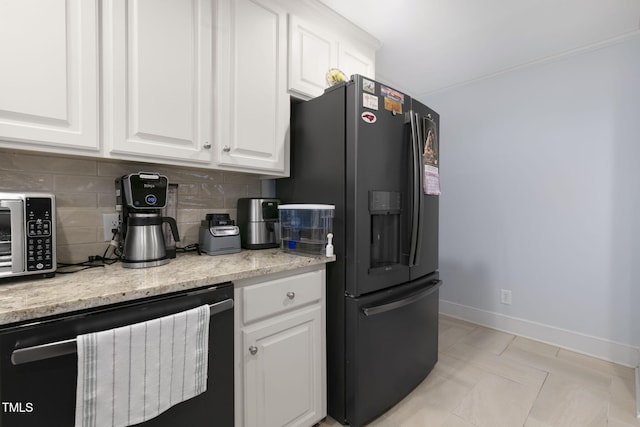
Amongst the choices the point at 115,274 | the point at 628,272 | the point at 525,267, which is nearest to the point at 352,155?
the point at 115,274

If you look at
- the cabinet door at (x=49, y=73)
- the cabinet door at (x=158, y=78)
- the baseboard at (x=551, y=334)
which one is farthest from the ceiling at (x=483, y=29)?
the baseboard at (x=551, y=334)

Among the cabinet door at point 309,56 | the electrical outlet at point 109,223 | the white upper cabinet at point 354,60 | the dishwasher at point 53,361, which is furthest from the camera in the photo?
the white upper cabinet at point 354,60

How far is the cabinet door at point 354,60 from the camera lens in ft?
6.59

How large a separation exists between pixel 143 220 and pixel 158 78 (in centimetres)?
63

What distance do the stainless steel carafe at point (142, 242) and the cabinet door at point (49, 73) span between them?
339 mm

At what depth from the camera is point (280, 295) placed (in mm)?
1323

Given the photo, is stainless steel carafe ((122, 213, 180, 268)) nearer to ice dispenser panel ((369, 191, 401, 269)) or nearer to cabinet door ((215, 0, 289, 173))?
cabinet door ((215, 0, 289, 173))

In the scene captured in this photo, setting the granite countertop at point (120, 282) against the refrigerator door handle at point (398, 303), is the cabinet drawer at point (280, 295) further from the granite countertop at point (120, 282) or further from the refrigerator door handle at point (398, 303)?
the refrigerator door handle at point (398, 303)

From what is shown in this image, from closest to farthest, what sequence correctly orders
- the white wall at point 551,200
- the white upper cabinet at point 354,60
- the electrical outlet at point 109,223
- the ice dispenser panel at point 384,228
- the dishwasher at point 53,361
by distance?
the dishwasher at point 53,361 → the electrical outlet at point 109,223 → the ice dispenser panel at point 384,228 → the white upper cabinet at point 354,60 → the white wall at point 551,200

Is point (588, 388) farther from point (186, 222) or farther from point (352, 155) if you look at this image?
point (186, 222)

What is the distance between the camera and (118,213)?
1486mm

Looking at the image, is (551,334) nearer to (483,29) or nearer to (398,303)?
(398,303)

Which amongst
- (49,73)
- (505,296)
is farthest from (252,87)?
(505,296)

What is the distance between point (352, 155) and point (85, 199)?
4.23 feet
